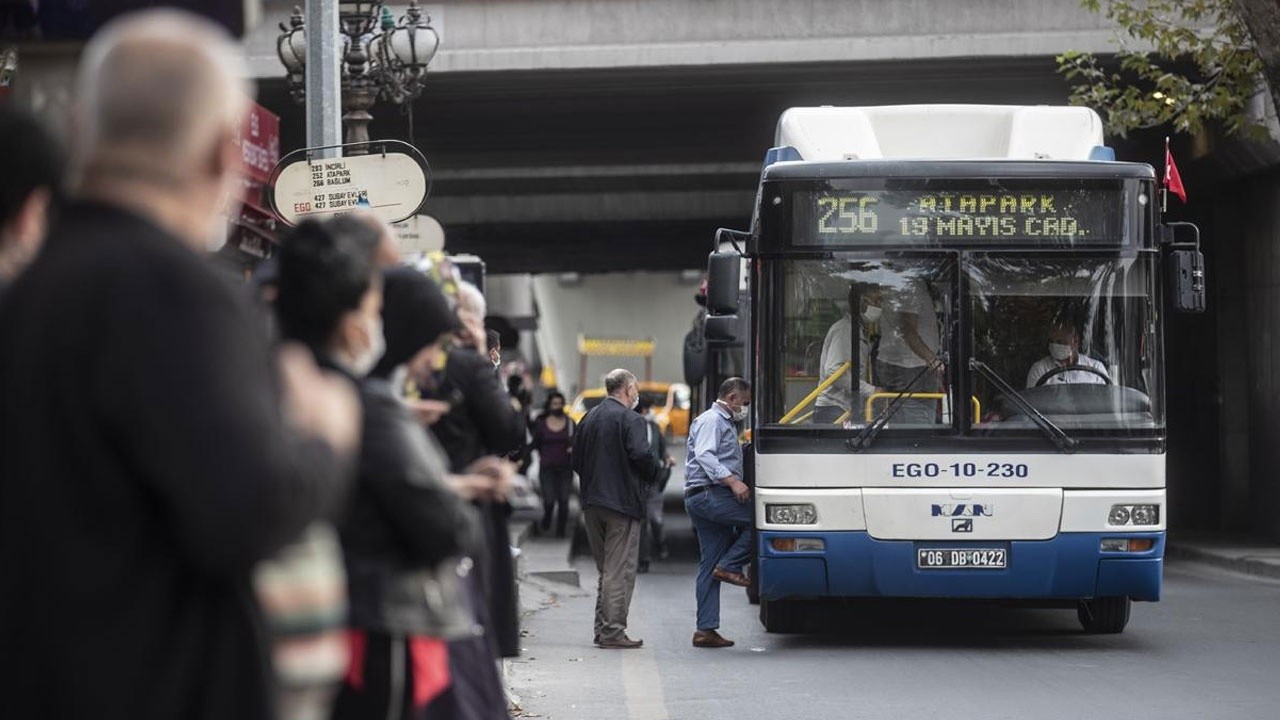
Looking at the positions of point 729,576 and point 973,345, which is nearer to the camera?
point 973,345

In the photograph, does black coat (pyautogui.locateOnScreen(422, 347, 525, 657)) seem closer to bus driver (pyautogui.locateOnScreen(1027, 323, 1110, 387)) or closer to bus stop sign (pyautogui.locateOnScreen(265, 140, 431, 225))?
bus stop sign (pyautogui.locateOnScreen(265, 140, 431, 225))

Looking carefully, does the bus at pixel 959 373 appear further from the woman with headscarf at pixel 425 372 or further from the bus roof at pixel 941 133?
the woman with headscarf at pixel 425 372

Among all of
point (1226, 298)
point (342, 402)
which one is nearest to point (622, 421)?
point (342, 402)

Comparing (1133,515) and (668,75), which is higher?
(668,75)

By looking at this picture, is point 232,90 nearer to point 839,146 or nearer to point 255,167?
point 839,146

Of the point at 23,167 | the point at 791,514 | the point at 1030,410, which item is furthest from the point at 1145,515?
the point at 23,167

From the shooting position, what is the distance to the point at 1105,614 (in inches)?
501

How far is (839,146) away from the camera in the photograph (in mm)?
12617

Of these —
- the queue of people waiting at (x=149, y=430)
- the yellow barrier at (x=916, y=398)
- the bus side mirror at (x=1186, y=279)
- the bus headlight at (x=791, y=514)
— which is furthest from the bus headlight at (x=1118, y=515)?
the queue of people waiting at (x=149, y=430)

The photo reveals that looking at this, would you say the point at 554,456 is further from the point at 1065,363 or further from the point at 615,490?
the point at 1065,363

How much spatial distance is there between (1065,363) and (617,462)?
9.71 feet

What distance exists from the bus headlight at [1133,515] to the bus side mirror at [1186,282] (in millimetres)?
1250

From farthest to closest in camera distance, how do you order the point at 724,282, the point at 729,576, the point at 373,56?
the point at 373,56 < the point at 729,576 < the point at 724,282

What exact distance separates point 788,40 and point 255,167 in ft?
19.6
